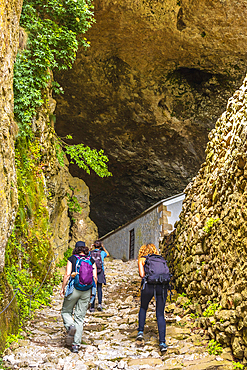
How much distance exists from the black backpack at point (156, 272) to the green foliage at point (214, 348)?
3.01ft

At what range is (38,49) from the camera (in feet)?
24.3

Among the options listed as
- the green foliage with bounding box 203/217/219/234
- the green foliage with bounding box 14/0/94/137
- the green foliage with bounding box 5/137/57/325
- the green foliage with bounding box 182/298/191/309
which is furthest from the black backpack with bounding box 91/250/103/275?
the green foliage with bounding box 14/0/94/137

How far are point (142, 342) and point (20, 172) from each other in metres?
4.16

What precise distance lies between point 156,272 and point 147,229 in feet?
34.7

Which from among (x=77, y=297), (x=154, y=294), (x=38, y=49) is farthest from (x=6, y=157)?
(x=38, y=49)

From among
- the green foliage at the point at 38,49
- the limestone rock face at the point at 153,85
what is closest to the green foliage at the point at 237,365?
the green foliage at the point at 38,49

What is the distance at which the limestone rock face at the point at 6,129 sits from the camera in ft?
13.4

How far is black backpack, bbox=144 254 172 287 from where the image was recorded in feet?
14.0

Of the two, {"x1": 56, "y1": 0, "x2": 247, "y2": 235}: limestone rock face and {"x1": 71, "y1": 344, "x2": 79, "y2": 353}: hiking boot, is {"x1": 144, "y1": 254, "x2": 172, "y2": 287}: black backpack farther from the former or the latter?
{"x1": 56, "y1": 0, "x2": 247, "y2": 235}: limestone rock face

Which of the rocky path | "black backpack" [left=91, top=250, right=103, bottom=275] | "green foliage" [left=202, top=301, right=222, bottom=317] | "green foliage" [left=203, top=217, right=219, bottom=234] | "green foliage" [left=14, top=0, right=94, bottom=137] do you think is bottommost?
the rocky path

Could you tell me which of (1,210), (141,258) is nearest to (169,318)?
(141,258)

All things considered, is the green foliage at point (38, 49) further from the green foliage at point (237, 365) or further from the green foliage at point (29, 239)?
the green foliage at point (237, 365)

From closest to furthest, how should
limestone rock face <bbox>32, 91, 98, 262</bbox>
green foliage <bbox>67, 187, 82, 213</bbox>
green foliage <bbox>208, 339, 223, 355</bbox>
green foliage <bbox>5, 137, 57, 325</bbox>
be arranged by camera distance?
green foliage <bbox>208, 339, 223, 355</bbox> < green foliage <bbox>5, 137, 57, 325</bbox> < limestone rock face <bbox>32, 91, 98, 262</bbox> < green foliage <bbox>67, 187, 82, 213</bbox>

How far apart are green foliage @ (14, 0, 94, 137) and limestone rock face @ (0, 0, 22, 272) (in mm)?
2070
